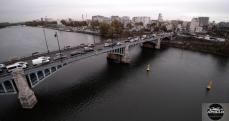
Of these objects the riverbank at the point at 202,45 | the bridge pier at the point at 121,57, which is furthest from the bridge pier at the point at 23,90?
the riverbank at the point at 202,45

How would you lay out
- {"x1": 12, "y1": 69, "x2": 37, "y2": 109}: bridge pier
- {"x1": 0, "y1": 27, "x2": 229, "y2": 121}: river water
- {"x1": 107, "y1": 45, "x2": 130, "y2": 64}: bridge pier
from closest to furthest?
{"x1": 12, "y1": 69, "x2": 37, "y2": 109}: bridge pier → {"x1": 0, "y1": 27, "x2": 229, "y2": 121}: river water → {"x1": 107, "y1": 45, "x2": 130, "y2": 64}: bridge pier

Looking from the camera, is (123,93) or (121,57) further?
(121,57)

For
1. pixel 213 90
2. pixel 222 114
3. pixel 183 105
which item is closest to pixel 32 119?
pixel 183 105

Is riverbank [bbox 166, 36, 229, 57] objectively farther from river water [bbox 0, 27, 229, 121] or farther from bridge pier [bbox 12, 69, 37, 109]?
bridge pier [bbox 12, 69, 37, 109]

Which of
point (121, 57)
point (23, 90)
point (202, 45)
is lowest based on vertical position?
point (202, 45)

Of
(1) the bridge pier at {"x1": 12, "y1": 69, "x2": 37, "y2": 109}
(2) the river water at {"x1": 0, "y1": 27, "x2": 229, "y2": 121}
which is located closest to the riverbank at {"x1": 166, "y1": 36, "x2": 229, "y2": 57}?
(2) the river water at {"x1": 0, "y1": 27, "x2": 229, "y2": 121}

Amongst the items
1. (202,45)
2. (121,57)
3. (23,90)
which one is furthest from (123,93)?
(202,45)

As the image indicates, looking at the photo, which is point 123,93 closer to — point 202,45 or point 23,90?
point 23,90

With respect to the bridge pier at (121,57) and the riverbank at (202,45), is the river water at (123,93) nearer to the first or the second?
the bridge pier at (121,57)
